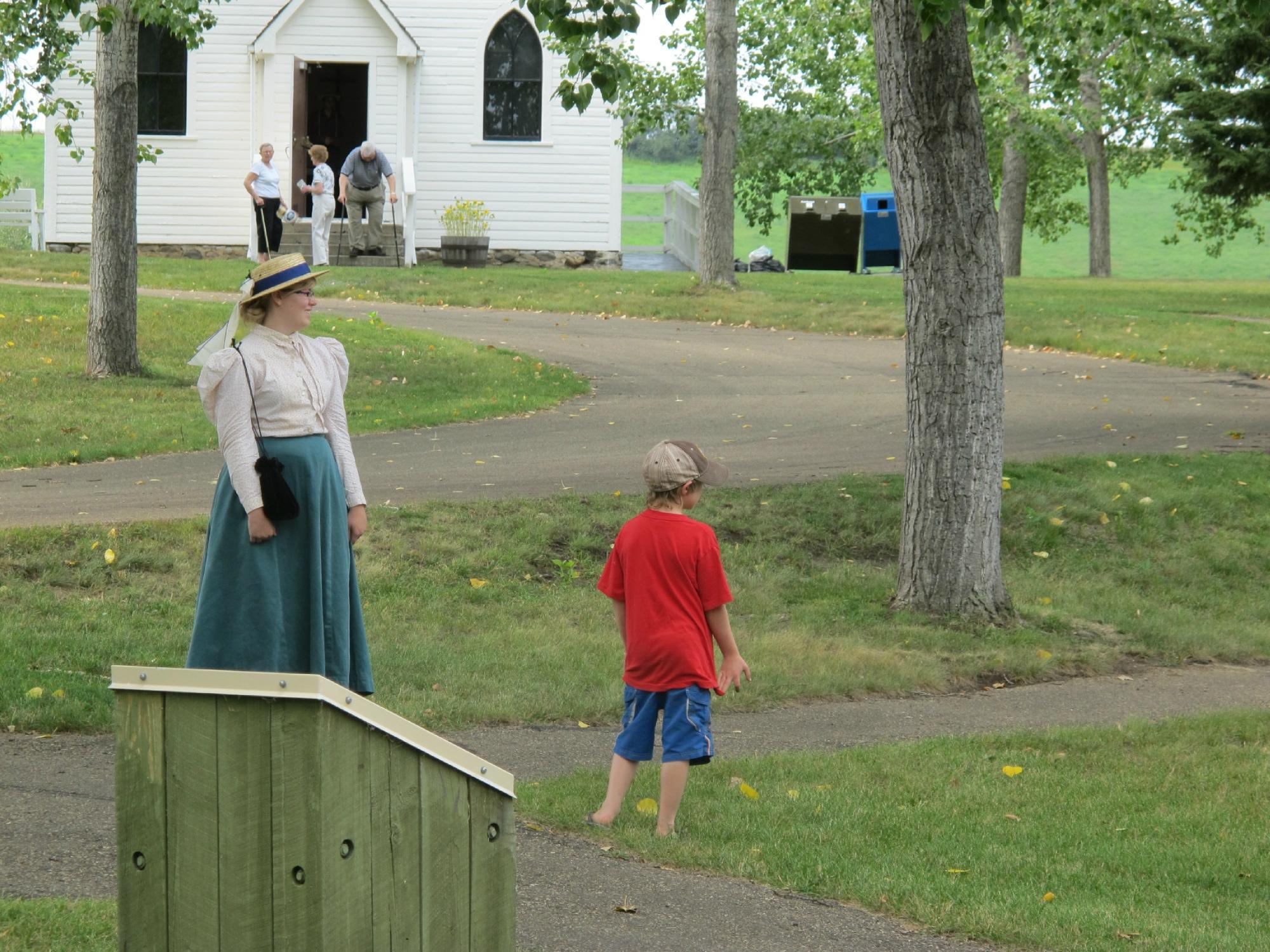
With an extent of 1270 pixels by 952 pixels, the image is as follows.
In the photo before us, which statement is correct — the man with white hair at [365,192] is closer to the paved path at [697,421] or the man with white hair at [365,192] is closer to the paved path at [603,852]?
the paved path at [697,421]

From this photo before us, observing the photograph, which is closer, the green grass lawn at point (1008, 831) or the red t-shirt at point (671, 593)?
the green grass lawn at point (1008, 831)

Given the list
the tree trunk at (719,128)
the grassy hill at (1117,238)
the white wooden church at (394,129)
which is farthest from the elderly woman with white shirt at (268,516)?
the grassy hill at (1117,238)

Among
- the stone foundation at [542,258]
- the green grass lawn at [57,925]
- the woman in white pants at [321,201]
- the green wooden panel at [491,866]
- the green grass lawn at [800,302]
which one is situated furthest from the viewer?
the stone foundation at [542,258]

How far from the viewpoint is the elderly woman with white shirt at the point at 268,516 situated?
5.05 metres

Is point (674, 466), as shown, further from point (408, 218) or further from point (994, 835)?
point (408, 218)

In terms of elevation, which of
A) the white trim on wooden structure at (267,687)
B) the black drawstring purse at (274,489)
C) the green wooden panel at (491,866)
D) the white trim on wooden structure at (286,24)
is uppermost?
the white trim on wooden structure at (286,24)

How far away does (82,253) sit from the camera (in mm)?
28031

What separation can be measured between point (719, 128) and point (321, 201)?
6358 mm

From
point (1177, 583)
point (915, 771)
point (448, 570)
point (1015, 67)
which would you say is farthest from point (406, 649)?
point (1015, 67)

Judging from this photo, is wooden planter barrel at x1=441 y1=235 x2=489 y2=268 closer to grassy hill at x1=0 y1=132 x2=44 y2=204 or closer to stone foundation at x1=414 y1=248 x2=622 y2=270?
stone foundation at x1=414 y1=248 x2=622 y2=270

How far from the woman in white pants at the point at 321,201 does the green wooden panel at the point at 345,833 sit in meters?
21.8

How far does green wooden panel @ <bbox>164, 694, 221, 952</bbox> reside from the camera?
2.60 metres

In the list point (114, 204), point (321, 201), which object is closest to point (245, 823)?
point (114, 204)

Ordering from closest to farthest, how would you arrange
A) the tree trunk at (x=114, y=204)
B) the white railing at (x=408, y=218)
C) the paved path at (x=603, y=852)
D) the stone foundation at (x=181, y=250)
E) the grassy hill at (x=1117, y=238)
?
1. the paved path at (x=603, y=852)
2. the tree trunk at (x=114, y=204)
3. the white railing at (x=408, y=218)
4. the stone foundation at (x=181, y=250)
5. the grassy hill at (x=1117, y=238)
